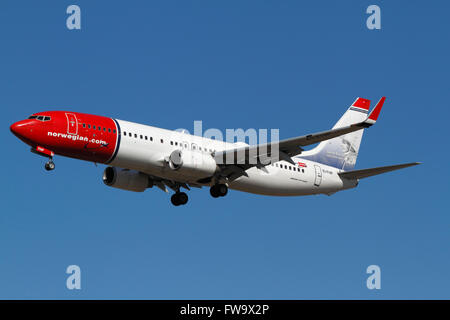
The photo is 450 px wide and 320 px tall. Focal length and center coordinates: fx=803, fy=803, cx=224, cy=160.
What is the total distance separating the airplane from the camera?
162 feet

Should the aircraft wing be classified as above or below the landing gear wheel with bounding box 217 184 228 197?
above

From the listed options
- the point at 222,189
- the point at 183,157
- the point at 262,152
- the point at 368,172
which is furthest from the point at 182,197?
the point at 368,172

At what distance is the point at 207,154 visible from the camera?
178 ft

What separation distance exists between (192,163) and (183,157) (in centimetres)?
73

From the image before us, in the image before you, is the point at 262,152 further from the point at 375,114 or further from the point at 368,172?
the point at 368,172

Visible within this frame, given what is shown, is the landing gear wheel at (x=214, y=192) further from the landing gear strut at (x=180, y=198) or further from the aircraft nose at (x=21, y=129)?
the aircraft nose at (x=21, y=129)

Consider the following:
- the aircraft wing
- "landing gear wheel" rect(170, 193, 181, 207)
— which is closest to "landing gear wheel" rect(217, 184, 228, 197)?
the aircraft wing

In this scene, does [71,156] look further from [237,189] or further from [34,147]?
[237,189]

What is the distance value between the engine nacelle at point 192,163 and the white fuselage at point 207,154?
0.55 m

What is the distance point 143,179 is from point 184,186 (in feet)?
9.82

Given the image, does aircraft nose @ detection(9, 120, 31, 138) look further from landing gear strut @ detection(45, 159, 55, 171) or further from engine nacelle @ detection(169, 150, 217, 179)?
engine nacelle @ detection(169, 150, 217, 179)

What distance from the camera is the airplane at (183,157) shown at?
49469 millimetres
